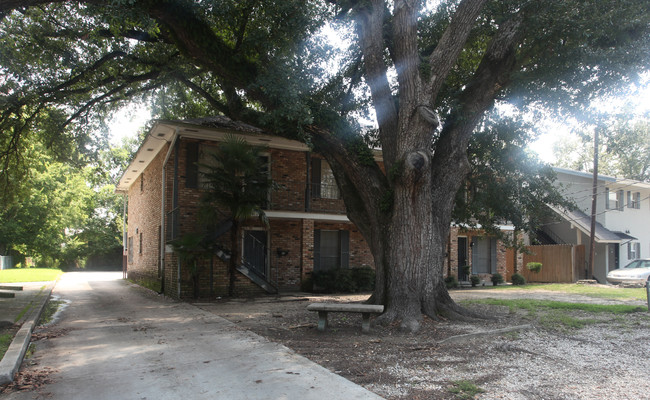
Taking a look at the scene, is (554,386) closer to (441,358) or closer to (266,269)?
(441,358)

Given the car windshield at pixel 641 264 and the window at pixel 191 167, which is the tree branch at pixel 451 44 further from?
the car windshield at pixel 641 264

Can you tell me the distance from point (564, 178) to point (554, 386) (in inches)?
1053

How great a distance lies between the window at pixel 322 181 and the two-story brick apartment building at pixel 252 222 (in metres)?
0.04

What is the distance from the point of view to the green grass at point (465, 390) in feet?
15.6

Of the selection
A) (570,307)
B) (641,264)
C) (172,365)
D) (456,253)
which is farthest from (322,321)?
(641,264)

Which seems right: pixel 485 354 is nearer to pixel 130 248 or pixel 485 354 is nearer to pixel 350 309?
pixel 350 309

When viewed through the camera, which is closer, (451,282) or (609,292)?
(609,292)

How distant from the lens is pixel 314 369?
5.71 m

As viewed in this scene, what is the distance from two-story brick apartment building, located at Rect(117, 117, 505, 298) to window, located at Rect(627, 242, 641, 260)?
531 inches

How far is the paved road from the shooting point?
491 centimetres

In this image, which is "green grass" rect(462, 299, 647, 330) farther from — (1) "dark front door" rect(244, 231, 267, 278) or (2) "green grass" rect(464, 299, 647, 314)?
(1) "dark front door" rect(244, 231, 267, 278)

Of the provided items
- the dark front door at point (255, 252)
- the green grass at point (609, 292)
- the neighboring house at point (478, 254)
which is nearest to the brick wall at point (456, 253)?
the neighboring house at point (478, 254)

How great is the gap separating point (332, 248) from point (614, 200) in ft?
61.4

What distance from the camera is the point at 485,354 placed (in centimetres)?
662
